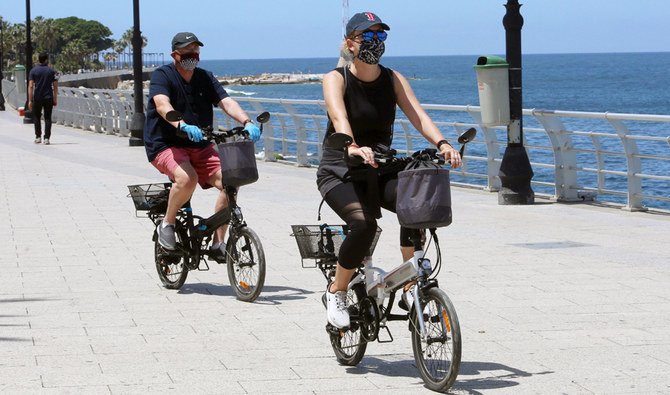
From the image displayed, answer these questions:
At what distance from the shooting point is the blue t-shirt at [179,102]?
898cm

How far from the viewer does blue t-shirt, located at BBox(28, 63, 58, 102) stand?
26.6m

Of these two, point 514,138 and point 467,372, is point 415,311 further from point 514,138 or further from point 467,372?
point 514,138

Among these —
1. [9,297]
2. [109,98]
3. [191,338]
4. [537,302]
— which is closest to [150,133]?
[9,297]

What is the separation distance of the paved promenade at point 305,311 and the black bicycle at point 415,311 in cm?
15

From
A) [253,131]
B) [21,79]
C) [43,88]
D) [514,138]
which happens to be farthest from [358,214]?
[21,79]

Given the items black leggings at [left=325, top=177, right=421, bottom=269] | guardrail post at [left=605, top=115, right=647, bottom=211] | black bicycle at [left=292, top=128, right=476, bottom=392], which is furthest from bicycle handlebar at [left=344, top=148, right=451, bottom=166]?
guardrail post at [left=605, top=115, right=647, bottom=211]

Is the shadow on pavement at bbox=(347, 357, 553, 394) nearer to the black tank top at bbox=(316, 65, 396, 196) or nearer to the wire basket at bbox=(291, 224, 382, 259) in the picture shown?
the wire basket at bbox=(291, 224, 382, 259)

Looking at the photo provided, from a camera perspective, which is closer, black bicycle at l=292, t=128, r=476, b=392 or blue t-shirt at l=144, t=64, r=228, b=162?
black bicycle at l=292, t=128, r=476, b=392

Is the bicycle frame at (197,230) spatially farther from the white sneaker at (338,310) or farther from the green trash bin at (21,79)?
the green trash bin at (21,79)

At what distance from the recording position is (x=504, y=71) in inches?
572

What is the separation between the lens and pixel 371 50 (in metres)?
6.38

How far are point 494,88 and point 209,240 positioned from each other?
19.7 feet

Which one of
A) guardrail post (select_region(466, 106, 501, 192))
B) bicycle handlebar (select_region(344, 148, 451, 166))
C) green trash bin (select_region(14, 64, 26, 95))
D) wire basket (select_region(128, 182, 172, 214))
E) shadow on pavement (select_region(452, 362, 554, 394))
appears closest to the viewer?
bicycle handlebar (select_region(344, 148, 451, 166))

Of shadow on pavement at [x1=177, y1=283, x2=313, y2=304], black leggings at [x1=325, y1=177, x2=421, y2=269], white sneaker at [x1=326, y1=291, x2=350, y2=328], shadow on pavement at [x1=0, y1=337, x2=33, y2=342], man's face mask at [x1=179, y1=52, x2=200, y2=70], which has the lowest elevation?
shadow on pavement at [x1=177, y1=283, x2=313, y2=304]
